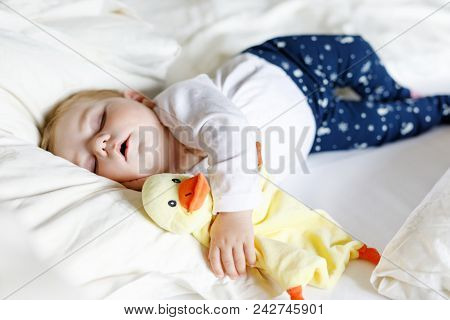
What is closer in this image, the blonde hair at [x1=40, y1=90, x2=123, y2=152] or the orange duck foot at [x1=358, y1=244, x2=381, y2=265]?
the orange duck foot at [x1=358, y1=244, x2=381, y2=265]

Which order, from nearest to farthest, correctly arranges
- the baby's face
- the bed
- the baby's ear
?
1. the bed
2. the baby's face
3. the baby's ear

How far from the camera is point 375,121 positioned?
95 cm

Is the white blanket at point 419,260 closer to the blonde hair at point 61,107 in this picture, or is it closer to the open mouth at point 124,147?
the open mouth at point 124,147

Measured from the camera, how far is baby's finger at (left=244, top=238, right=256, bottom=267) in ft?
2.14

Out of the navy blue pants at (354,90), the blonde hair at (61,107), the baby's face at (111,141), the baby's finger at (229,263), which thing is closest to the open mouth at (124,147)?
the baby's face at (111,141)

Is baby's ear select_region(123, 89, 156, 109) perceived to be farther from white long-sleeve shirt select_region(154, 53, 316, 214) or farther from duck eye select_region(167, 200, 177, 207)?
duck eye select_region(167, 200, 177, 207)

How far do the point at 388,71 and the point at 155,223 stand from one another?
24.3 inches

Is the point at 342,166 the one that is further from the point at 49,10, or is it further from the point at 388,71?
the point at 49,10

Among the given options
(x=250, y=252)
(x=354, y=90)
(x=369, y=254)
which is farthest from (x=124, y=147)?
(x=354, y=90)

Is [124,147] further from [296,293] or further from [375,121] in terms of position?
[375,121]

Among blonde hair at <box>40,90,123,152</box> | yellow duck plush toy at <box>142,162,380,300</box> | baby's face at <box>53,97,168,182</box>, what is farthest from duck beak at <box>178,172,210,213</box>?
blonde hair at <box>40,90,123,152</box>

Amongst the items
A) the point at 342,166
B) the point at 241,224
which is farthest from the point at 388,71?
the point at 241,224

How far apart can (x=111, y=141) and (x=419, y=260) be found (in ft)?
1.33

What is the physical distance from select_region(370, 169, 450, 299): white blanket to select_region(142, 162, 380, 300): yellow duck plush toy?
0.13 ft
